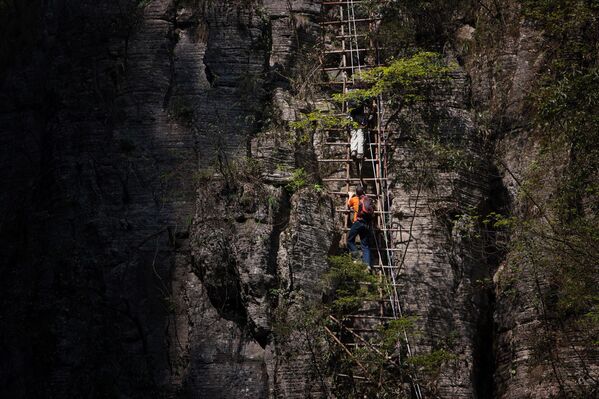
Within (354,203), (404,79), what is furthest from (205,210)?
(404,79)

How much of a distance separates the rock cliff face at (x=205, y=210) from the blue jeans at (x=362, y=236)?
34cm

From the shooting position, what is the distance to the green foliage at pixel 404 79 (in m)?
15.7

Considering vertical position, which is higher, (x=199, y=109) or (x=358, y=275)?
(x=199, y=109)

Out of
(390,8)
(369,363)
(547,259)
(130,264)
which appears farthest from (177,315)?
(390,8)

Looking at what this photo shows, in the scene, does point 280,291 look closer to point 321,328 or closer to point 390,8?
point 321,328

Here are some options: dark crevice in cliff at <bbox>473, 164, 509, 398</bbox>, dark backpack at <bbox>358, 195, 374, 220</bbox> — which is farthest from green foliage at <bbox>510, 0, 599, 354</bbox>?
dark backpack at <bbox>358, 195, 374, 220</bbox>

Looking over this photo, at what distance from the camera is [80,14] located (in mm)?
16859

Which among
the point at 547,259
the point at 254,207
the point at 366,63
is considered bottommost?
the point at 547,259

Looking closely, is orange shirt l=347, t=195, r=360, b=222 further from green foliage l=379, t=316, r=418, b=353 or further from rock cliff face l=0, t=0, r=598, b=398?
green foliage l=379, t=316, r=418, b=353

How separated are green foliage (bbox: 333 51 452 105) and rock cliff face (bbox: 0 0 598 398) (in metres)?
0.40

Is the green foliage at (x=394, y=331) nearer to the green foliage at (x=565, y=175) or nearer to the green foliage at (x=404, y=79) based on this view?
the green foliage at (x=565, y=175)

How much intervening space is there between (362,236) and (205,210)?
2.52 meters

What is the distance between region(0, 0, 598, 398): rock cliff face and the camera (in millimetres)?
13891

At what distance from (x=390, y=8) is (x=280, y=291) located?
6.22 m
